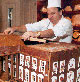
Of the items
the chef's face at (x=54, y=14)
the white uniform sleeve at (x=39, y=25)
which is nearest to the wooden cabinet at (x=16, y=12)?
the white uniform sleeve at (x=39, y=25)

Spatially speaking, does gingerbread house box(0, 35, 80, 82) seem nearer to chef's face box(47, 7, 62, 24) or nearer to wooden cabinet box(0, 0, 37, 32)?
chef's face box(47, 7, 62, 24)

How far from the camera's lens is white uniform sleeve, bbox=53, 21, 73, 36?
1.64 meters

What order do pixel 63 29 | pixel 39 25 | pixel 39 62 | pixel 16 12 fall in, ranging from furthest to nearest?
pixel 16 12 < pixel 39 25 < pixel 63 29 < pixel 39 62

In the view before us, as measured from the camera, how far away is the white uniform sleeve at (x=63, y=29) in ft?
5.40

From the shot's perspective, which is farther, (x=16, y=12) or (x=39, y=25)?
(x=16, y=12)

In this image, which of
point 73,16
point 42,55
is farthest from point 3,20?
point 42,55

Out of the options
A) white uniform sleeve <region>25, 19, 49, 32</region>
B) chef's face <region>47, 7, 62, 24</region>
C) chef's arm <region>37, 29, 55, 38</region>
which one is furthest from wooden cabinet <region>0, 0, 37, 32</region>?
chef's arm <region>37, 29, 55, 38</region>

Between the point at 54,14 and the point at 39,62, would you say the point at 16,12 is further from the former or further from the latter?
the point at 39,62

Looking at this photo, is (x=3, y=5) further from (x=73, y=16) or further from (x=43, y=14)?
(x=73, y=16)

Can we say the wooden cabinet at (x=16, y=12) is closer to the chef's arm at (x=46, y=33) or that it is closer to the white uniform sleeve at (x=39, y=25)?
the white uniform sleeve at (x=39, y=25)

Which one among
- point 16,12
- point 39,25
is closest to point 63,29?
point 39,25

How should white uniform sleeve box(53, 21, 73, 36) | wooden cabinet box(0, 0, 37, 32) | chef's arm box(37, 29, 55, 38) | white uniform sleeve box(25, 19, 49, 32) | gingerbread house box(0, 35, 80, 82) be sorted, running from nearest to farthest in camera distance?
gingerbread house box(0, 35, 80, 82), chef's arm box(37, 29, 55, 38), white uniform sleeve box(53, 21, 73, 36), white uniform sleeve box(25, 19, 49, 32), wooden cabinet box(0, 0, 37, 32)

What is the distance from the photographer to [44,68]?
112 cm

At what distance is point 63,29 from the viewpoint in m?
1.69
